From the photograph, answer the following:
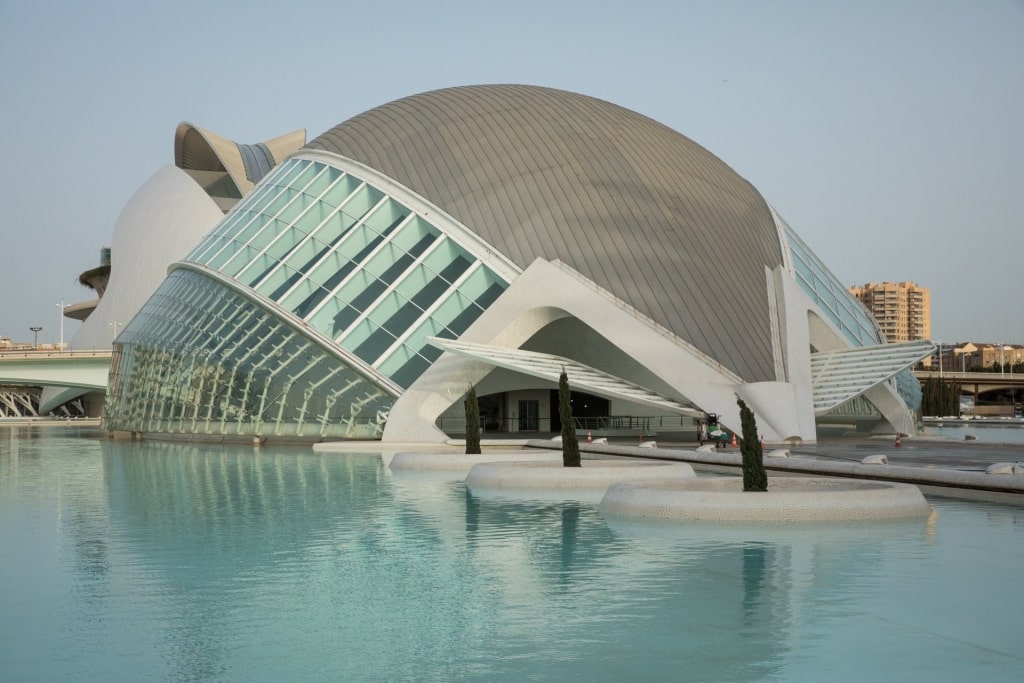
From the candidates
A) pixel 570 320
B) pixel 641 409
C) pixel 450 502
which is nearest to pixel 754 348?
pixel 570 320

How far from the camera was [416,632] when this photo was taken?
27.7ft

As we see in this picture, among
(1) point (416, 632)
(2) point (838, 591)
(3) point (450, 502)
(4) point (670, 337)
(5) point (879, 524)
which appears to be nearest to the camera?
(1) point (416, 632)

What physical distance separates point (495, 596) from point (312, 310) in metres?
27.5

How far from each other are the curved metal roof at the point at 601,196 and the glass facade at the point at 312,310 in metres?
1.44

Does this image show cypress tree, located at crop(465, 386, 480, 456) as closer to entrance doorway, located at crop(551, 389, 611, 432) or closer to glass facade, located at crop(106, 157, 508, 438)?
glass facade, located at crop(106, 157, 508, 438)

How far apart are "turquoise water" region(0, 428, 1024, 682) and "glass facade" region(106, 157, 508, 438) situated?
18439mm

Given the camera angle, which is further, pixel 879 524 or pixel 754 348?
pixel 754 348

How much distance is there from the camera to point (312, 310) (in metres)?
36.4

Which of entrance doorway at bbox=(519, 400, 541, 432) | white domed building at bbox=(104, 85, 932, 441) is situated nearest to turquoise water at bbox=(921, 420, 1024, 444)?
white domed building at bbox=(104, 85, 932, 441)

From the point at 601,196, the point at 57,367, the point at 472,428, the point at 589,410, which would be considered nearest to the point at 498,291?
the point at 601,196

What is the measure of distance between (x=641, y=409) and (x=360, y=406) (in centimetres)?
1621

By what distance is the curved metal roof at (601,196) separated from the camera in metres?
34.4

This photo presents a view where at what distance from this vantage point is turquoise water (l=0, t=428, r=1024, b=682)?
24.6 feet

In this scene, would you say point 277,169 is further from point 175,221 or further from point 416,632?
point 416,632
